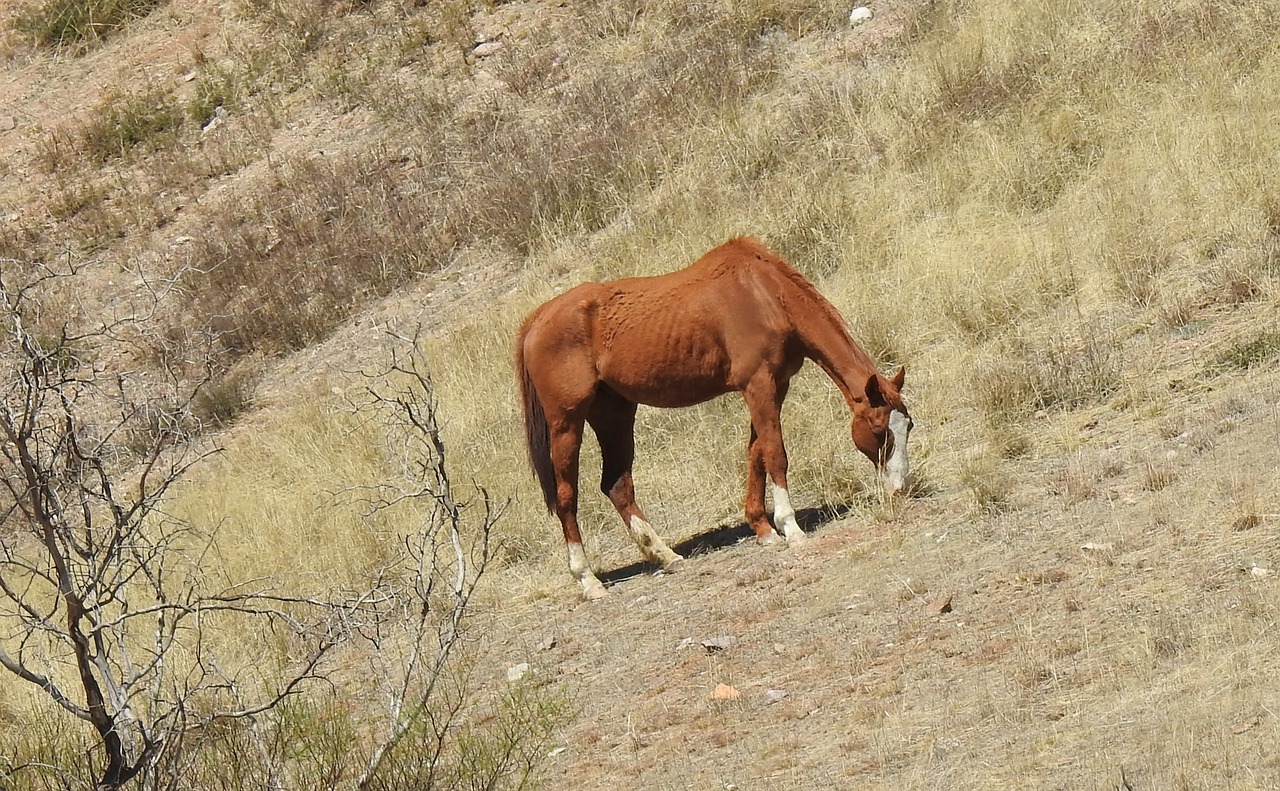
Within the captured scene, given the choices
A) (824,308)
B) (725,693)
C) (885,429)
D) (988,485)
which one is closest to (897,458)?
(885,429)

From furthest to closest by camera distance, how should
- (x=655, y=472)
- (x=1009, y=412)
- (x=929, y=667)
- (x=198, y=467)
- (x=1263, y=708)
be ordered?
(x=198, y=467) < (x=655, y=472) < (x=1009, y=412) < (x=929, y=667) < (x=1263, y=708)

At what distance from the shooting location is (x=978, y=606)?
7160 mm

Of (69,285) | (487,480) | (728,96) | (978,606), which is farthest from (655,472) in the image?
(69,285)

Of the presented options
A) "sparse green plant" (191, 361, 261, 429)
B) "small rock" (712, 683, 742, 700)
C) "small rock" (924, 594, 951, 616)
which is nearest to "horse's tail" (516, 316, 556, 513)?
"small rock" (712, 683, 742, 700)

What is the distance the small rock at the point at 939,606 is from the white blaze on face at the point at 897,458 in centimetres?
202

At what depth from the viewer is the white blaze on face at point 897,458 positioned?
9344mm

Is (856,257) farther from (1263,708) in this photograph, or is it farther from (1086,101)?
(1263,708)

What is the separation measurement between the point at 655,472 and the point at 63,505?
6.65 meters

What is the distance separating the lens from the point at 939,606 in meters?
7.22

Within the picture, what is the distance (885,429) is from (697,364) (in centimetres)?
121

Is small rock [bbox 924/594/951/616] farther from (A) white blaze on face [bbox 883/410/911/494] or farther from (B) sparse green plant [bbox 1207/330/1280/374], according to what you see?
(B) sparse green plant [bbox 1207/330/1280/374]

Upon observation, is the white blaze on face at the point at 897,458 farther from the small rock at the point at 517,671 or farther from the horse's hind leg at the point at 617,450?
the small rock at the point at 517,671

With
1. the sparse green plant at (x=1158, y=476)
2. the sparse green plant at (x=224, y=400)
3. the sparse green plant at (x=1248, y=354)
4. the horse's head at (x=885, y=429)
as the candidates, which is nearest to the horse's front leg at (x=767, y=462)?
the horse's head at (x=885, y=429)

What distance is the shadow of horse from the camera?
987 cm
